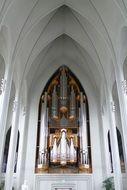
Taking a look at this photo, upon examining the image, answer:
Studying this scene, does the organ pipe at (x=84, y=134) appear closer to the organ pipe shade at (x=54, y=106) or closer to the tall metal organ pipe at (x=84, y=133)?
the tall metal organ pipe at (x=84, y=133)

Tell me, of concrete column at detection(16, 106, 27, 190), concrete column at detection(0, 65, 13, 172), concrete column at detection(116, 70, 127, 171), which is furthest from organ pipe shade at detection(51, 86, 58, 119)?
concrete column at detection(116, 70, 127, 171)

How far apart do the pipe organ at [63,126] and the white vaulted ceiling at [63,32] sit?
4.35ft

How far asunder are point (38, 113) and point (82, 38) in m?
5.64

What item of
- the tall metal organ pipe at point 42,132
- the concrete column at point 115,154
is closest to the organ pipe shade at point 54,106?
the tall metal organ pipe at point 42,132

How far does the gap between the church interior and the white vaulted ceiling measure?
4cm

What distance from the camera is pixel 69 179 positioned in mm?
12617

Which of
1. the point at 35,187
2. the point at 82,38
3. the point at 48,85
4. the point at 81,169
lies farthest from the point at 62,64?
the point at 35,187

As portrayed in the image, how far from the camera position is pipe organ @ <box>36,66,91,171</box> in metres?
12.9

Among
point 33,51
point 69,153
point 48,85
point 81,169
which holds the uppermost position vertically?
point 33,51

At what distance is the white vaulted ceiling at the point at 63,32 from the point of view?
32.5 feet

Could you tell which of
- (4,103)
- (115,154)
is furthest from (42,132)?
(4,103)

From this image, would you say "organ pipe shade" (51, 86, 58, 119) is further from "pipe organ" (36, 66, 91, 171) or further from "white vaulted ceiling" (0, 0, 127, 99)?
"white vaulted ceiling" (0, 0, 127, 99)

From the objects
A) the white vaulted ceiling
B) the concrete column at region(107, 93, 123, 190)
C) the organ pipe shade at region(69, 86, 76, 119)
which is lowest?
the concrete column at region(107, 93, 123, 190)

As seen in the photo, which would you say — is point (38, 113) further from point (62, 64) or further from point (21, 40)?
point (21, 40)
